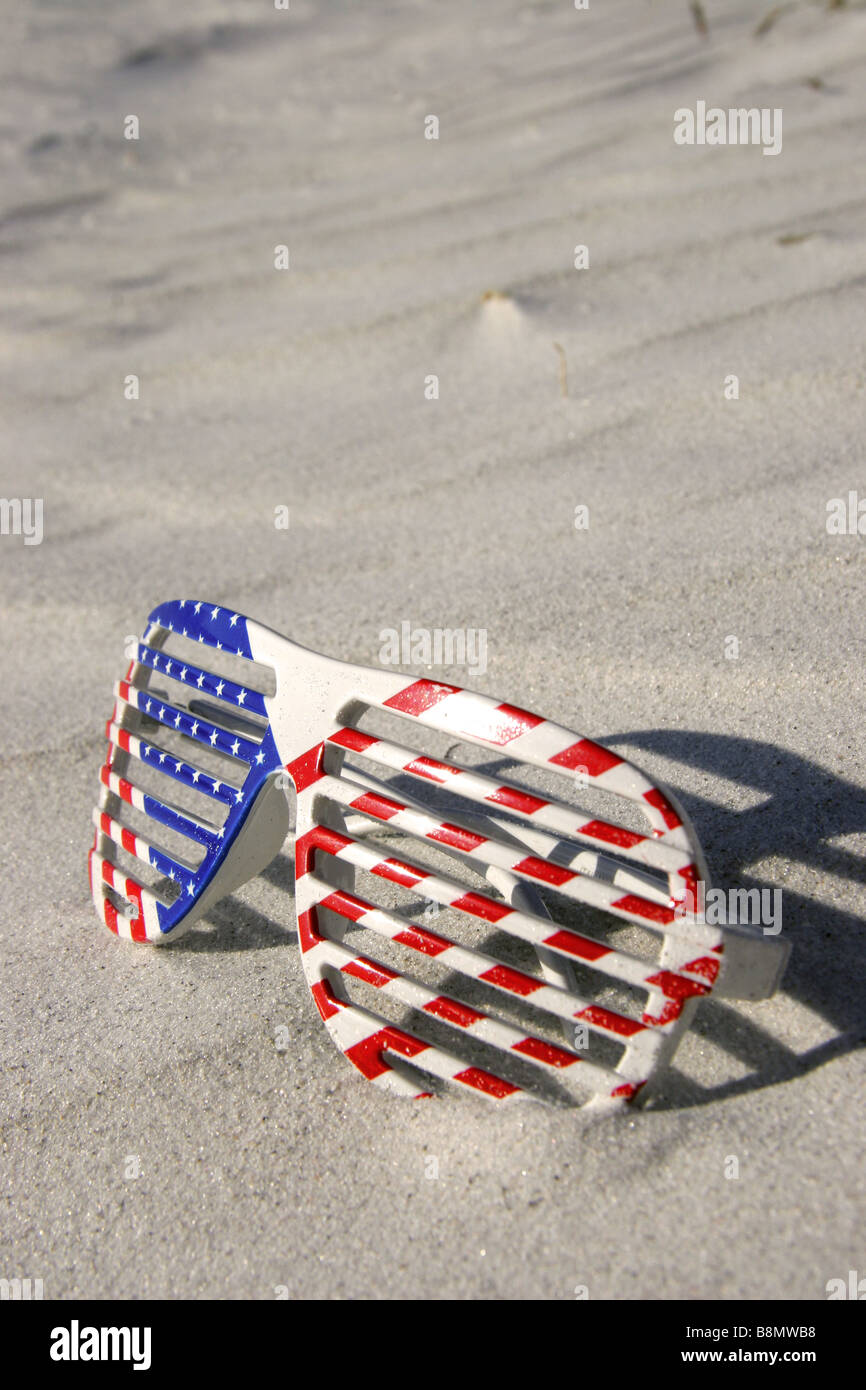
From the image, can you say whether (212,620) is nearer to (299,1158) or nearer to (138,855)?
(138,855)

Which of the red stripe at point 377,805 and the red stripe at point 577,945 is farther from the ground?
the red stripe at point 377,805

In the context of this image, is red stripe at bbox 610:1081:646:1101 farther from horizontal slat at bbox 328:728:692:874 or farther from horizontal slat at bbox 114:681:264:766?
horizontal slat at bbox 114:681:264:766

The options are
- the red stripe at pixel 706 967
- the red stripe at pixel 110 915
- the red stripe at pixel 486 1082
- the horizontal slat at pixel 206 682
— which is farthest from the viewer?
the red stripe at pixel 110 915

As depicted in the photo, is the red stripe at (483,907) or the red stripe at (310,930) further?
the red stripe at (310,930)

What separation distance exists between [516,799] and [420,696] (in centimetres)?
12

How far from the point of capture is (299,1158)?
3.39 feet

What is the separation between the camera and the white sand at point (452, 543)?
3.17 ft

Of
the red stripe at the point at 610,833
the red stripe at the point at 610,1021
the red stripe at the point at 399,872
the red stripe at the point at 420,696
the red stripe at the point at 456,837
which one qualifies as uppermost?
the red stripe at the point at 420,696

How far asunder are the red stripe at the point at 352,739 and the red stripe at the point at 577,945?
23 centimetres

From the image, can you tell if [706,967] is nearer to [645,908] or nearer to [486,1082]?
[645,908]

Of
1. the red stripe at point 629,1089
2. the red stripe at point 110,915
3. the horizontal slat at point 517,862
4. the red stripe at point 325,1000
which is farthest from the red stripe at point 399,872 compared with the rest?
the red stripe at point 110,915

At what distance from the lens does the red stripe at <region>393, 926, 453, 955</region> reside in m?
0.99

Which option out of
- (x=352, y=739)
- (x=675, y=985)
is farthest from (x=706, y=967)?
(x=352, y=739)

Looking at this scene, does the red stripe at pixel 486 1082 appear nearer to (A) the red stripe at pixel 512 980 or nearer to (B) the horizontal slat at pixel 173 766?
(A) the red stripe at pixel 512 980
